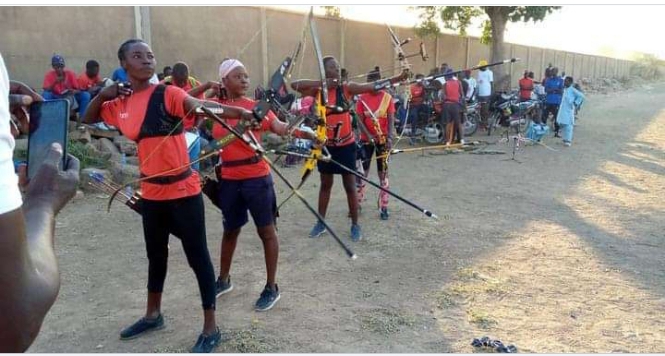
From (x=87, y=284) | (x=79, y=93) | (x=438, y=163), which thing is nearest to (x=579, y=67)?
(x=438, y=163)

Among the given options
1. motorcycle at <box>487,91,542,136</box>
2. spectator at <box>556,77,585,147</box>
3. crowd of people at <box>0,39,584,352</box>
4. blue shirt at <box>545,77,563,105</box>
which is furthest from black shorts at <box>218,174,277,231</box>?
blue shirt at <box>545,77,563,105</box>

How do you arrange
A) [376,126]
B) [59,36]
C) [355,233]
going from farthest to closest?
[59,36] < [376,126] < [355,233]

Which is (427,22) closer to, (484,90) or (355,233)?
(484,90)

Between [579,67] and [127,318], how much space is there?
136ft

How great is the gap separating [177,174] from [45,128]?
1.30m

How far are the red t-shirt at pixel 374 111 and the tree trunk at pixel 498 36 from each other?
11.7 meters

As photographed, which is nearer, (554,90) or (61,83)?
(61,83)

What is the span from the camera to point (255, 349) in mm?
3256

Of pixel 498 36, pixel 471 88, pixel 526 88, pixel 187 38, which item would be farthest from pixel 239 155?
pixel 498 36

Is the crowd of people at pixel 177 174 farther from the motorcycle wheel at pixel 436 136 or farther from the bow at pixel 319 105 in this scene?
the motorcycle wheel at pixel 436 136

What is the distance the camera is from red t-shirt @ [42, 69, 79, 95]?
8602mm

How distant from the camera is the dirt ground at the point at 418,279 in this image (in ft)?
A: 11.1

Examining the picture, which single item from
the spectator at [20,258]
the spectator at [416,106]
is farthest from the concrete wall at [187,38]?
the spectator at [20,258]

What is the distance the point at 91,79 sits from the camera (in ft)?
30.0
